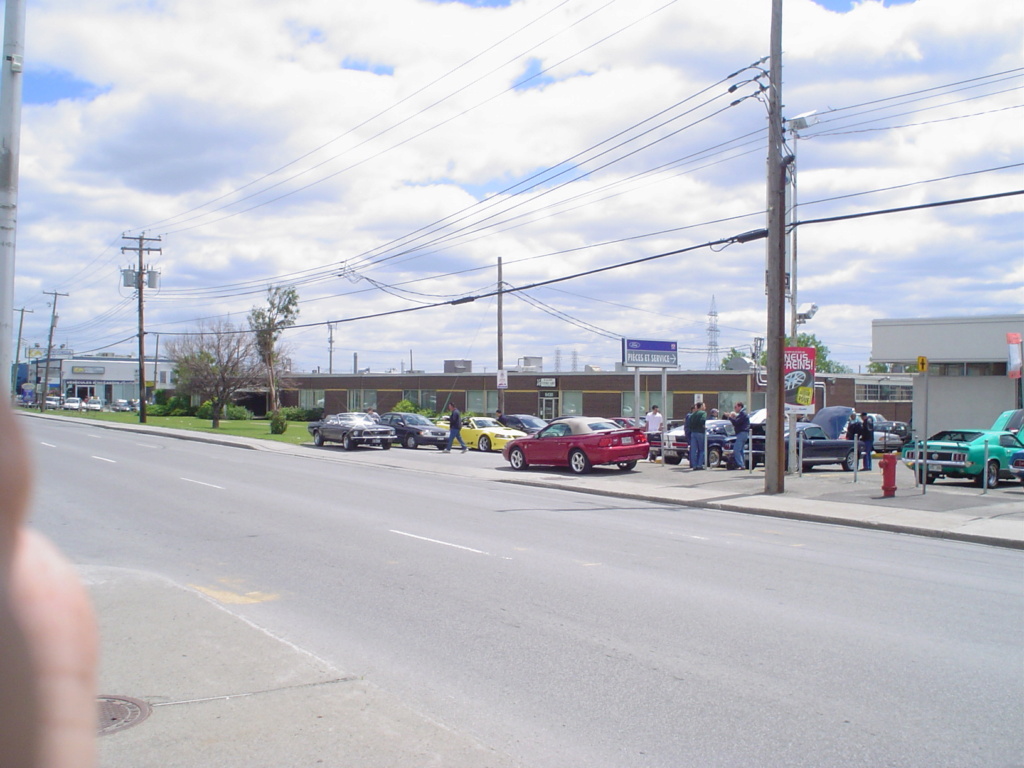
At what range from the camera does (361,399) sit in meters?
73.4

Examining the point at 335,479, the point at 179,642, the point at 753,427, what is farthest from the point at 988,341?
the point at 179,642

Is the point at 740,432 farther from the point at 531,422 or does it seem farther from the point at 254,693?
the point at 254,693

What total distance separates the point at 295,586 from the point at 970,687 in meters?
6.14

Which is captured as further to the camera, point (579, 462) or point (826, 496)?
point (579, 462)

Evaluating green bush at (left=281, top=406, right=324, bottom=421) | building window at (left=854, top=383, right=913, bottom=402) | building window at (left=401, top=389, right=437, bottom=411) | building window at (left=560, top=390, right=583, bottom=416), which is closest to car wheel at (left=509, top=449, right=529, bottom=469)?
building window at (left=560, top=390, right=583, bottom=416)

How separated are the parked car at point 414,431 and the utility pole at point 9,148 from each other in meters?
28.5

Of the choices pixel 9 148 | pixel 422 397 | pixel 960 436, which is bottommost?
pixel 960 436

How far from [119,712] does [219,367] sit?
55200mm

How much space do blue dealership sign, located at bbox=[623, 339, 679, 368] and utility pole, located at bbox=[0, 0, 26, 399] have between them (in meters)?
21.5

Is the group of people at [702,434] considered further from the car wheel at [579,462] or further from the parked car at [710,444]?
the car wheel at [579,462]

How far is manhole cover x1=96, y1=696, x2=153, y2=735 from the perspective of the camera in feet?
16.5

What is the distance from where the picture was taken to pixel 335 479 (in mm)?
21203

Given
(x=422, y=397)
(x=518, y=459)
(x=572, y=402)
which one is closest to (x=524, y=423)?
(x=518, y=459)

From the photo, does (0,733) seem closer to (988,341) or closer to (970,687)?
(970,687)
